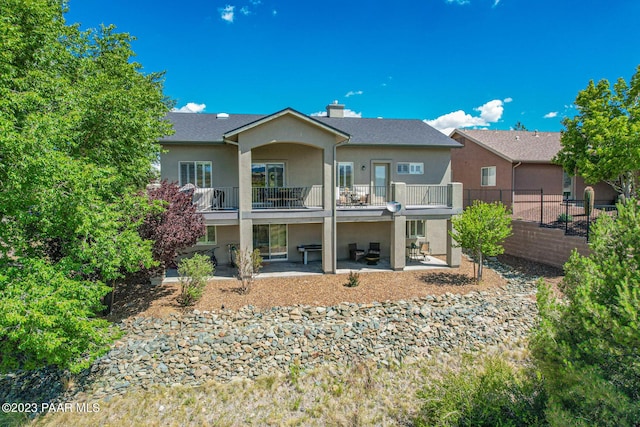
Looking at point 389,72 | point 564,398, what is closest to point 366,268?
point 564,398

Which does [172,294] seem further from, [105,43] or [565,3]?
[565,3]

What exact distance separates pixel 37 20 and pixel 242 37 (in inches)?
437

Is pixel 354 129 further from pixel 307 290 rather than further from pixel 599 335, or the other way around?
pixel 599 335

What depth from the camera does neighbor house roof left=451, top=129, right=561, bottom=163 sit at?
20031 millimetres

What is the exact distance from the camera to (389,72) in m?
19.0

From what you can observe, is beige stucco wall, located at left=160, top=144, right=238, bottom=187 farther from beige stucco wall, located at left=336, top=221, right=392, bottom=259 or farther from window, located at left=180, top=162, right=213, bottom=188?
beige stucco wall, located at left=336, top=221, right=392, bottom=259

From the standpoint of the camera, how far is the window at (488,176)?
2090cm

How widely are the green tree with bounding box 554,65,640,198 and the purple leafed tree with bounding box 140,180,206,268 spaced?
679 inches

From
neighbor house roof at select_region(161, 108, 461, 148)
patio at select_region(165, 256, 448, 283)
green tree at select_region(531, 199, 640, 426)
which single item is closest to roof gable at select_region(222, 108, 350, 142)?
neighbor house roof at select_region(161, 108, 461, 148)

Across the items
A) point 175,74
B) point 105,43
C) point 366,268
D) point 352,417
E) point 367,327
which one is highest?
point 175,74

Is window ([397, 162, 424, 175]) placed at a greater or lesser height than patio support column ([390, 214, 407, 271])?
greater

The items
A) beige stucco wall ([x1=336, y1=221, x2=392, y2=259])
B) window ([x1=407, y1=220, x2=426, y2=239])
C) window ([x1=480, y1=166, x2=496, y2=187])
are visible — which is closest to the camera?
beige stucco wall ([x1=336, y1=221, x2=392, y2=259])

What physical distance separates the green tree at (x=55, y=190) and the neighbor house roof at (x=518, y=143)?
2041cm

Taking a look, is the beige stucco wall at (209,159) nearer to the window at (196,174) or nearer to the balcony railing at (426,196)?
the window at (196,174)
